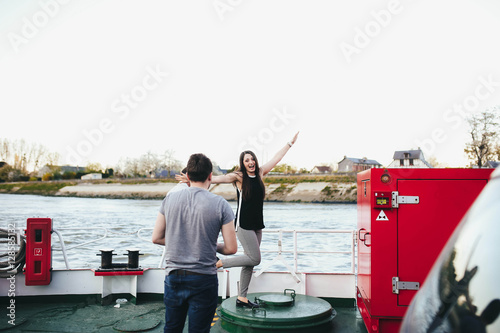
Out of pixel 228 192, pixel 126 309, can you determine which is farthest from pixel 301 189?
pixel 126 309

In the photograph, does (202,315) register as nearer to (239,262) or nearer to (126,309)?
(239,262)

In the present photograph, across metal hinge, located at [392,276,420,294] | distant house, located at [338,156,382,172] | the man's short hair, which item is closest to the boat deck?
metal hinge, located at [392,276,420,294]

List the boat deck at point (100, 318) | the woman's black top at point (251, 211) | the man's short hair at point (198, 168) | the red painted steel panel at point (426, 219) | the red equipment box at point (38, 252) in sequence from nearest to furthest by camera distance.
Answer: the man's short hair at point (198, 168) → the red painted steel panel at point (426, 219) → the woman's black top at point (251, 211) → the boat deck at point (100, 318) → the red equipment box at point (38, 252)

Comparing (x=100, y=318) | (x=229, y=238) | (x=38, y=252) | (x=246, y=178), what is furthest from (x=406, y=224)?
(x=38, y=252)

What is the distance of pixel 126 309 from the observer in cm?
543

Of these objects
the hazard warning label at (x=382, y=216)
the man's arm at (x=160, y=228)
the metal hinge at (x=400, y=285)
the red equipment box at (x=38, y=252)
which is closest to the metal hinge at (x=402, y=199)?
the hazard warning label at (x=382, y=216)

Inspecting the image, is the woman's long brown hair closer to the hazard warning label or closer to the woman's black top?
the woman's black top

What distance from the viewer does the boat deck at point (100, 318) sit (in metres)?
4.73

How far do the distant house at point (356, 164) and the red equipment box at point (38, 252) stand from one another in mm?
82440

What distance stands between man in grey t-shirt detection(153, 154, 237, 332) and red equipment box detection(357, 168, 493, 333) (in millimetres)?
1899

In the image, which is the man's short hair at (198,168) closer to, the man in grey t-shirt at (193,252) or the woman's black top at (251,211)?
the man in grey t-shirt at (193,252)

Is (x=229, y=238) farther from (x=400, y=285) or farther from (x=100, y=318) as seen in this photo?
(x=100, y=318)

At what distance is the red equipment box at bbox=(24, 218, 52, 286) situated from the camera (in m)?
5.41

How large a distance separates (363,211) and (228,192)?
66476 mm
